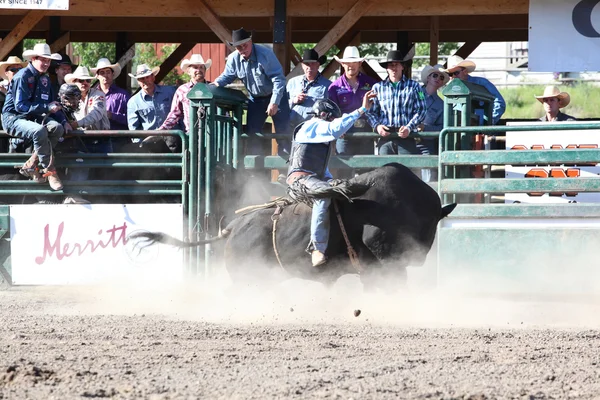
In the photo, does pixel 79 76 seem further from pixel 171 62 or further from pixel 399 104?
pixel 171 62

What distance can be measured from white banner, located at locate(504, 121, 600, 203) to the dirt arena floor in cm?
104

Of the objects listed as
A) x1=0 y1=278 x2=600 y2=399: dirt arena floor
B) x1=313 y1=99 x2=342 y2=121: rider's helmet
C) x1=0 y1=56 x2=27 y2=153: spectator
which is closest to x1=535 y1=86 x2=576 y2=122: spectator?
x1=0 y1=278 x2=600 y2=399: dirt arena floor

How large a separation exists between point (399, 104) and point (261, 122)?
1522 mm

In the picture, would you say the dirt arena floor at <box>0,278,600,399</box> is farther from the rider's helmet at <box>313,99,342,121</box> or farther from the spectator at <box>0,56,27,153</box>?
the spectator at <box>0,56,27,153</box>

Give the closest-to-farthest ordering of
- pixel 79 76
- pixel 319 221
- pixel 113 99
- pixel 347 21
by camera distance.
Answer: pixel 319 221
pixel 79 76
pixel 113 99
pixel 347 21

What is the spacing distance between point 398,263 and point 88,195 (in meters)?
3.92

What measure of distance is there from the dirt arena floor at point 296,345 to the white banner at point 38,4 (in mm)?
3467

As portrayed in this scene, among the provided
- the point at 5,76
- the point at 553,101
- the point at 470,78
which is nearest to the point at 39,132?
the point at 5,76

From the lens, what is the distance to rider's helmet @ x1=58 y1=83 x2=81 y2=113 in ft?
32.3

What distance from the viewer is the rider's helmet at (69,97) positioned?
32.3 feet

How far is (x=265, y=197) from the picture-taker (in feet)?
32.4

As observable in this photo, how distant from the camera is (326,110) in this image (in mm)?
8211

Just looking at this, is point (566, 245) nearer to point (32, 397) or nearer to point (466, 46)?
point (32, 397)

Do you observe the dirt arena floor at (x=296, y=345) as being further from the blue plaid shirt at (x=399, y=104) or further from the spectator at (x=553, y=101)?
the spectator at (x=553, y=101)
